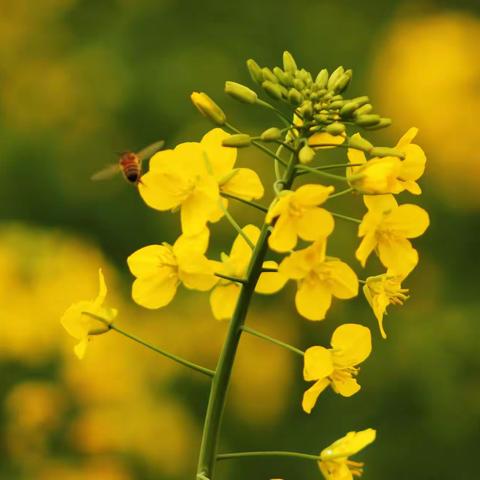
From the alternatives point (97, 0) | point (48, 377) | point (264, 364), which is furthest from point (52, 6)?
point (48, 377)

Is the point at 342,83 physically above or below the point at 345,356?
above

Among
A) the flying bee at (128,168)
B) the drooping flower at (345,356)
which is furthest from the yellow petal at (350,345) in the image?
the flying bee at (128,168)

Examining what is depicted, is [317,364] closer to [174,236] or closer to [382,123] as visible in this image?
[382,123]

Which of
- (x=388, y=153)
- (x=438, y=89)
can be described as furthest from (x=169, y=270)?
(x=438, y=89)

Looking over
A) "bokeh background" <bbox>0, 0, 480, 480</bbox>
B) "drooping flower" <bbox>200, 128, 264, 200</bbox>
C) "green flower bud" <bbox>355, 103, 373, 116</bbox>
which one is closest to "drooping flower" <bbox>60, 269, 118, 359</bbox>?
"drooping flower" <bbox>200, 128, 264, 200</bbox>

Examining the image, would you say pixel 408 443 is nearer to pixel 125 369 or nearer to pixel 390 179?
pixel 125 369

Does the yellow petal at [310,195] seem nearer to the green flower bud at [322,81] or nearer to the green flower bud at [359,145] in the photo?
the green flower bud at [359,145]

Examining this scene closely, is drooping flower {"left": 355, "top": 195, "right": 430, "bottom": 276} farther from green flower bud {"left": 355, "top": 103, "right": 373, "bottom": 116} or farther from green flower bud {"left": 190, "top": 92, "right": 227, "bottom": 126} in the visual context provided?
green flower bud {"left": 190, "top": 92, "right": 227, "bottom": 126}
